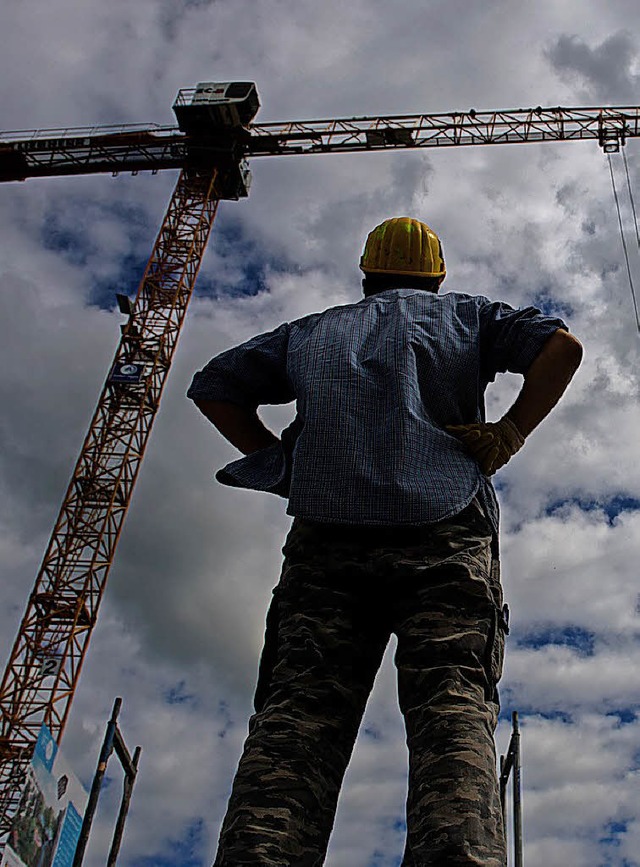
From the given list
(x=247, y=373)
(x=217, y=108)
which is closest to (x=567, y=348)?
(x=247, y=373)

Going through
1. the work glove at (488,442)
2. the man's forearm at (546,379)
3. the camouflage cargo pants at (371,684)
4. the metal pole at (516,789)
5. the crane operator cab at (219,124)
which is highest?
the crane operator cab at (219,124)

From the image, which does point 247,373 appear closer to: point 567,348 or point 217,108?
point 567,348

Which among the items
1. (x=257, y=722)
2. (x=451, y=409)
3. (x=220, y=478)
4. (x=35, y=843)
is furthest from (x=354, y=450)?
(x=35, y=843)

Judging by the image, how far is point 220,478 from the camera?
2.29m

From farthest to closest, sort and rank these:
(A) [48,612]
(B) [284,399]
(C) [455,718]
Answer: (A) [48,612]
(B) [284,399]
(C) [455,718]

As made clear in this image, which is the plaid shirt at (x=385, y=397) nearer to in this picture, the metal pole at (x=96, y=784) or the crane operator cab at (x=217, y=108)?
the metal pole at (x=96, y=784)

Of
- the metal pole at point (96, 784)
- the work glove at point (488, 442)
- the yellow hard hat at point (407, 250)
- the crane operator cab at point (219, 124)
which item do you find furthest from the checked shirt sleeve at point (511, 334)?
the crane operator cab at point (219, 124)

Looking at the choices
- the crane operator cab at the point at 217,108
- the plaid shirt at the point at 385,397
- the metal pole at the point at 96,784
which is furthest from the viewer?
the crane operator cab at the point at 217,108

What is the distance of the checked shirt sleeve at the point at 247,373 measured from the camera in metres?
2.42

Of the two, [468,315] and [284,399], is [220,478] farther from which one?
[468,315]

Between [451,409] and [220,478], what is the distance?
0.61 meters

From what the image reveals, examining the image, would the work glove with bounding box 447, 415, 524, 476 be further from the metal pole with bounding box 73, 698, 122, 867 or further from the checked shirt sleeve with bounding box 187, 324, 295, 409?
the metal pole with bounding box 73, 698, 122, 867

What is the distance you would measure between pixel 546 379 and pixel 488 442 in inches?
8.9

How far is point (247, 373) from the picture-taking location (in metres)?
2.44
